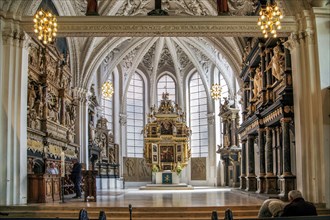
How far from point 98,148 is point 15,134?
12518 millimetres

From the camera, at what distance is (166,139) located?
28984 mm

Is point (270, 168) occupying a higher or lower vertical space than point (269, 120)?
lower

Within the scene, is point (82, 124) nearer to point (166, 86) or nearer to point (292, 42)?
point (166, 86)

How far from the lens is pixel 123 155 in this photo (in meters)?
29.7

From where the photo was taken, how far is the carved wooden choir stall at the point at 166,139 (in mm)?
28703

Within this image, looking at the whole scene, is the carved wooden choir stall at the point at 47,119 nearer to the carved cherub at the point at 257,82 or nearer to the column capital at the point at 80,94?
the column capital at the point at 80,94

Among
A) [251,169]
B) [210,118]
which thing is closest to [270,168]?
[251,169]

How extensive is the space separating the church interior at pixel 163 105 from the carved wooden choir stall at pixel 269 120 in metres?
0.04

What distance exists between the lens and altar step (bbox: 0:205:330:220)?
10.5m

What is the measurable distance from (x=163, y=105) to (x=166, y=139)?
2.09 metres

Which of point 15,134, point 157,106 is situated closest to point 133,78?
point 157,106

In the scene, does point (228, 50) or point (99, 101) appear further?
point (99, 101)

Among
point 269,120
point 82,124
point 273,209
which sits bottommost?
point 273,209

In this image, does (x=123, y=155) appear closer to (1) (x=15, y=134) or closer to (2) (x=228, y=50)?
(2) (x=228, y=50)
